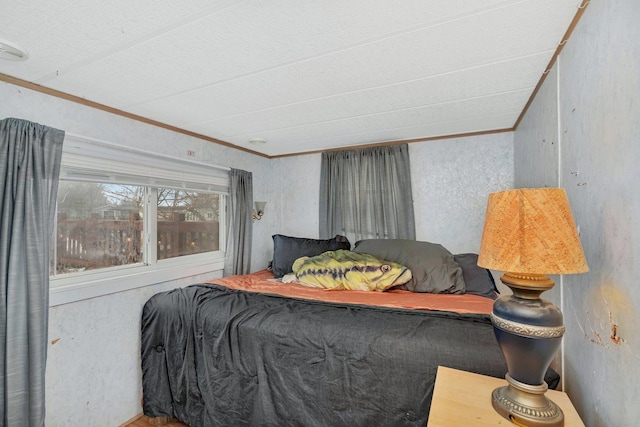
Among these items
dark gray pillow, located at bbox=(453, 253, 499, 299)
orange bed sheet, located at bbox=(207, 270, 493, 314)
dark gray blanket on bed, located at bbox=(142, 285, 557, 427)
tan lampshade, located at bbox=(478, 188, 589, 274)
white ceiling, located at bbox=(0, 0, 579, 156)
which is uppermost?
white ceiling, located at bbox=(0, 0, 579, 156)

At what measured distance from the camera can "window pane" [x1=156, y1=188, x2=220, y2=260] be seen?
2352 mm

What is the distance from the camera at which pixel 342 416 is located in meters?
1.36

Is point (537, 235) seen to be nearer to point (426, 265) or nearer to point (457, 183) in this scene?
point (426, 265)

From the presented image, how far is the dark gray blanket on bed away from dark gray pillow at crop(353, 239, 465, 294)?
560 mm

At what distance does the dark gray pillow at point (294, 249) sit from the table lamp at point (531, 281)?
1.96m

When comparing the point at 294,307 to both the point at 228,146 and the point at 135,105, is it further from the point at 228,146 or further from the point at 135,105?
the point at 228,146

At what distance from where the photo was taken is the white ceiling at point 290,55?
1.02 metres

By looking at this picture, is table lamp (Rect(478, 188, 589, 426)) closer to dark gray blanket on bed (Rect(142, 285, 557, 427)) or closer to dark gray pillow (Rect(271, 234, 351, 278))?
dark gray blanket on bed (Rect(142, 285, 557, 427))

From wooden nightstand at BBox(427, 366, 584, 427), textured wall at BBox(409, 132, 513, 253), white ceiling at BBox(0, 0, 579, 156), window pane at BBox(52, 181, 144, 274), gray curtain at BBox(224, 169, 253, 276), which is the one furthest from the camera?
gray curtain at BBox(224, 169, 253, 276)

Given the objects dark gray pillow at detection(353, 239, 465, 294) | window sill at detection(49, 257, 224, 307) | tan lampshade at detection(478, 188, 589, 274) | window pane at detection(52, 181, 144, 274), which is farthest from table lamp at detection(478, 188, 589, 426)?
window pane at detection(52, 181, 144, 274)

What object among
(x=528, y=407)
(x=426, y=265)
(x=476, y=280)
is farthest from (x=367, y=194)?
(x=528, y=407)

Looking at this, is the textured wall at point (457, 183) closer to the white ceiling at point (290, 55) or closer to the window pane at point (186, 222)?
the white ceiling at point (290, 55)

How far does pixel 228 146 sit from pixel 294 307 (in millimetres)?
1894

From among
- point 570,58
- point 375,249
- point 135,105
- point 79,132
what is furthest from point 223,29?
point 375,249
